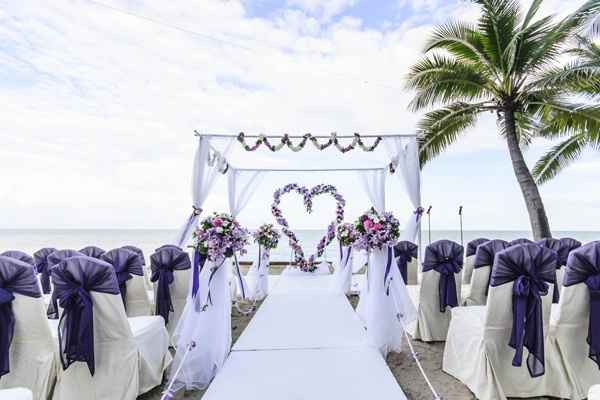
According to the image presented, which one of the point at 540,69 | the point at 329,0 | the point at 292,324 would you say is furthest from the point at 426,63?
the point at 292,324

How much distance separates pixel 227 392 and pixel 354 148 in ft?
13.8

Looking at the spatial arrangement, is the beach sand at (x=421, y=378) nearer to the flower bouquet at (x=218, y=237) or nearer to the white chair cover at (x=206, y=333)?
the white chair cover at (x=206, y=333)

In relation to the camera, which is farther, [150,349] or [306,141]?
[306,141]

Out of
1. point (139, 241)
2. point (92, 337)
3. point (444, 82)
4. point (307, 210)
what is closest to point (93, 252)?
point (92, 337)

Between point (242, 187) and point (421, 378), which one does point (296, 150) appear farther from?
point (421, 378)

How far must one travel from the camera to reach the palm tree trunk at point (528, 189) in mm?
6125

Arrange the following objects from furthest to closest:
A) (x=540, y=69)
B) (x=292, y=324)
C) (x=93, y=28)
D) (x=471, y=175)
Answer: (x=471, y=175) → (x=540, y=69) → (x=93, y=28) → (x=292, y=324)

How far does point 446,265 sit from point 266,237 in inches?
135

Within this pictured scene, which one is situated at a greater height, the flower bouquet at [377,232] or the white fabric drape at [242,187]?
the white fabric drape at [242,187]

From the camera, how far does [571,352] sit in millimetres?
2154

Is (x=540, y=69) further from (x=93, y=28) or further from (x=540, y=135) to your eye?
(x=93, y=28)

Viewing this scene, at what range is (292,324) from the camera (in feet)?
11.6

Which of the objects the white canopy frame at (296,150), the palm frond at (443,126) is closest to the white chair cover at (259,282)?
the white canopy frame at (296,150)

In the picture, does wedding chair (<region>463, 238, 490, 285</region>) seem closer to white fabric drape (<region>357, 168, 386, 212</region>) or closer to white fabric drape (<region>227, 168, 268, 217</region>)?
white fabric drape (<region>357, 168, 386, 212</region>)
